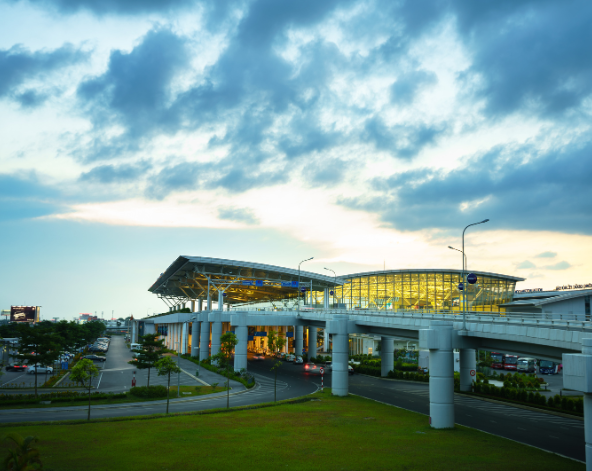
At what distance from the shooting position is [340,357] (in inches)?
1870

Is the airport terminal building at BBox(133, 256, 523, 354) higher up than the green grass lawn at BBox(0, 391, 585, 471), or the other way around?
the airport terminal building at BBox(133, 256, 523, 354)

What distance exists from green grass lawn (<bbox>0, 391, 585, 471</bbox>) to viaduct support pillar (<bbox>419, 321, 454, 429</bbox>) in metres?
1.15

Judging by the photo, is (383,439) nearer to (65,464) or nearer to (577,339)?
(577,339)

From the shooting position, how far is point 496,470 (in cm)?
2114

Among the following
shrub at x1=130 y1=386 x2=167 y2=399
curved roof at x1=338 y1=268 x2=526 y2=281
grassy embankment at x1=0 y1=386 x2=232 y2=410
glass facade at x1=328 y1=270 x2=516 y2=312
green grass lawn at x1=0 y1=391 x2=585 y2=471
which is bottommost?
grassy embankment at x1=0 y1=386 x2=232 y2=410

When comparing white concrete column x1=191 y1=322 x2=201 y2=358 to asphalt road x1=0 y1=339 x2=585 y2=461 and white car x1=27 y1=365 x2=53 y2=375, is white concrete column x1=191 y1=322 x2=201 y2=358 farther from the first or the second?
white car x1=27 y1=365 x2=53 y2=375

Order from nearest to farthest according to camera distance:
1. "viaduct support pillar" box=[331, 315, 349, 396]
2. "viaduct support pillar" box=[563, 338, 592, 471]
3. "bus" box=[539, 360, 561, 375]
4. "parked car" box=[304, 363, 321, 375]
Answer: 1. "viaduct support pillar" box=[563, 338, 592, 471]
2. "viaduct support pillar" box=[331, 315, 349, 396]
3. "parked car" box=[304, 363, 321, 375]
4. "bus" box=[539, 360, 561, 375]

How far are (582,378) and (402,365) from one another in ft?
200

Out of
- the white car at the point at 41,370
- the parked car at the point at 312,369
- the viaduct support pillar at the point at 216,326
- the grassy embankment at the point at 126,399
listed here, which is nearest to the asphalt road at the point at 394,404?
the grassy embankment at the point at 126,399

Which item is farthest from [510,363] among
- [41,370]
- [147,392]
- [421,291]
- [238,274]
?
[41,370]

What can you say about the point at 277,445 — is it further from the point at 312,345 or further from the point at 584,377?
the point at 312,345

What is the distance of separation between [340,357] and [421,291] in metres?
86.0

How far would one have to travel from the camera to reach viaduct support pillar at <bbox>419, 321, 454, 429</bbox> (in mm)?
31000

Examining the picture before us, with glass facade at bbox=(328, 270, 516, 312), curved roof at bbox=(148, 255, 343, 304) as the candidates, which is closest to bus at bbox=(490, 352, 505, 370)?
glass facade at bbox=(328, 270, 516, 312)
